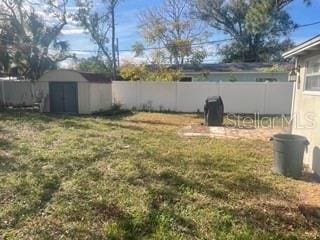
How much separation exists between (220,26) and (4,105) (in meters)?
20.1

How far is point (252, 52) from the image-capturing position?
30.8 m

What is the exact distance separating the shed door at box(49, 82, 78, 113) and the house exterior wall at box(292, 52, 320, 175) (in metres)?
11.5

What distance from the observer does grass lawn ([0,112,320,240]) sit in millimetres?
4121

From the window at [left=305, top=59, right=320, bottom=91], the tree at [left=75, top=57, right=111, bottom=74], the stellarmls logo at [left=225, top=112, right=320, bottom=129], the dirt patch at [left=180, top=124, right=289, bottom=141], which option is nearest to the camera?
the window at [left=305, top=59, right=320, bottom=91]

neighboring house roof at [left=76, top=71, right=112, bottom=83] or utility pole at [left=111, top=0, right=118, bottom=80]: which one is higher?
utility pole at [left=111, top=0, right=118, bottom=80]

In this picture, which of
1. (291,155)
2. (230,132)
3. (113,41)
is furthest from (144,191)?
(113,41)

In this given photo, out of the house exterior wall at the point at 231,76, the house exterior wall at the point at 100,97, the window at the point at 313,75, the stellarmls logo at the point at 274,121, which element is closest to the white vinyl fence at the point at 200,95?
the house exterior wall at the point at 100,97

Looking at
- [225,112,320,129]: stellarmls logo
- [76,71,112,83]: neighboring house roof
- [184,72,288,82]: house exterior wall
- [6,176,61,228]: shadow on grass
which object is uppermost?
[184,72,288,82]: house exterior wall

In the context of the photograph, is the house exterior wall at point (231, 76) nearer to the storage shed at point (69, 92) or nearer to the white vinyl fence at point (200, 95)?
the white vinyl fence at point (200, 95)

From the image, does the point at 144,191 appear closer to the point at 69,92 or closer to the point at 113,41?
the point at 69,92

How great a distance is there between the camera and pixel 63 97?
683 inches

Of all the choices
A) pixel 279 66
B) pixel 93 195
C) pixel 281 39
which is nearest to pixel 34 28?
pixel 279 66

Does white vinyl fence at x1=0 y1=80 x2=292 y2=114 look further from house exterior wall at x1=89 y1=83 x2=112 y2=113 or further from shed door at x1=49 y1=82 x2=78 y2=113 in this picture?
shed door at x1=49 y1=82 x2=78 y2=113

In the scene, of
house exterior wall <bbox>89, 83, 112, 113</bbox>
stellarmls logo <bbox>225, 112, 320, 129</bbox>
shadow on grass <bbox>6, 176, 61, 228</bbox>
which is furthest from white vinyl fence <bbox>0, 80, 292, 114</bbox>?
shadow on grass <bbox>6, 176, 61, 228</bbox>
